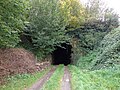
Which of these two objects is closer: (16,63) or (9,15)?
(9,15)

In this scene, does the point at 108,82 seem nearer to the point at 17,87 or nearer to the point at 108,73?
the point at 108,73

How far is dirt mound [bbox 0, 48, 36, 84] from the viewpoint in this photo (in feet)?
52.1

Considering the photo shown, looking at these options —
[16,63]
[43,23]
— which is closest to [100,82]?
[16,63]

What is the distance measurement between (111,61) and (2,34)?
881cm

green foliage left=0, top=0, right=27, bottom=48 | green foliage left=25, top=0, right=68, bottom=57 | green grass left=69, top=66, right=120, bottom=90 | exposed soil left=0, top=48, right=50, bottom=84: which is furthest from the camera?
green foliage left=25, top=0, right=68, bottom=57

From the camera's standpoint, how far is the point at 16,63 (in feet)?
57.1

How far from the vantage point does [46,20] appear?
21.2 meters

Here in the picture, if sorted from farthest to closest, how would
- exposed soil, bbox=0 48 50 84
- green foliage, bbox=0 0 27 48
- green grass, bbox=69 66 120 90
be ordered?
exposed soil, bbox=0 48 50 84 < green foliage, bbox=0 0 27 48 < green grass, bbox=69 66 120 90

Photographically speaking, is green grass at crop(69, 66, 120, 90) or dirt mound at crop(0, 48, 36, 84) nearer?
green grass at crop(69, 66, 120, 90)

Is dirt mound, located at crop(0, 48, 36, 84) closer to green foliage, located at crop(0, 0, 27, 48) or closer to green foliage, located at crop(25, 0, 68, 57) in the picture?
green foliage, located at crop(25, 0, 68, 57)

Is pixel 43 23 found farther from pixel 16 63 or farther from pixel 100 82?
pixel 100 82

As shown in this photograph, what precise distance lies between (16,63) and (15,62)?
11 centimetres

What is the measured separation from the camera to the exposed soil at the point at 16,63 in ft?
51.8

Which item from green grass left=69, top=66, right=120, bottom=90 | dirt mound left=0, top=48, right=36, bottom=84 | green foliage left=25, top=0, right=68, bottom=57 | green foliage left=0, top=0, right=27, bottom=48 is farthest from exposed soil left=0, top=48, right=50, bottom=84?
green grass left=69, top=66, right=120, bottom=90
